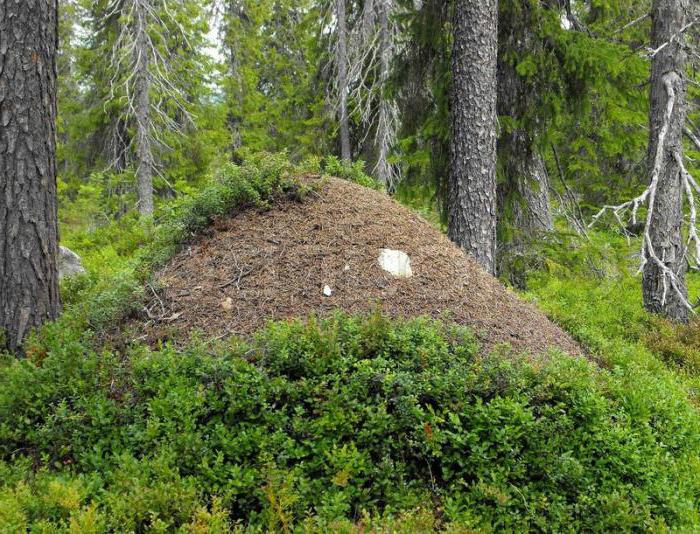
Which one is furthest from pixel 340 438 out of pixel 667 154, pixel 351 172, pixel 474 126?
pixel 667 154

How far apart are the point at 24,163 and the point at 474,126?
4604mm

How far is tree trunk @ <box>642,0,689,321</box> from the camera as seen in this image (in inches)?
267

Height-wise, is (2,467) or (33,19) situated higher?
(33,19)

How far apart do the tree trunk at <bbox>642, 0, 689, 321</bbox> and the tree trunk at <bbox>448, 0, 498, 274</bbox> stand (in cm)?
215

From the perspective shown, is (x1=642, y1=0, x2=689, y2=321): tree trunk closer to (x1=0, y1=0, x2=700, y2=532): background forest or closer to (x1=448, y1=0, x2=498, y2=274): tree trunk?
(x1=0, y1=0, x2=700, y2=532): background forest

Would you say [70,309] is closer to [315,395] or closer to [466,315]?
[315,395]

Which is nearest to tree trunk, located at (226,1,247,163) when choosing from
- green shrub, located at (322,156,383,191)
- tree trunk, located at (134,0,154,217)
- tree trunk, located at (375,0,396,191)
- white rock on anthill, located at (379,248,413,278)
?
tree trunk, located at (134,0,154,217)

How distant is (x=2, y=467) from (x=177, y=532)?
1.28 meters

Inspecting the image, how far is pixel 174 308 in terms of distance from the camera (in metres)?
4.61

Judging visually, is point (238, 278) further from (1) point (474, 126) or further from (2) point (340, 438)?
(1) point (474, 126)

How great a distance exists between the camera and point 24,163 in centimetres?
473

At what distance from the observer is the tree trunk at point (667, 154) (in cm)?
678

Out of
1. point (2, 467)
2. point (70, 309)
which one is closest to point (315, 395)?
point (2, 467)

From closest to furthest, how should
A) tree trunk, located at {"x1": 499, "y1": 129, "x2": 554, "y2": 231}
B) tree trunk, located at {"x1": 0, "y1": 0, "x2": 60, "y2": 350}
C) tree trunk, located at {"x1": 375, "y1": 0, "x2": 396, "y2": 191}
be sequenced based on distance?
tree trunk, located at {"x1": 0, "y1": 0, "x2": 60, "y2": 350} < tree trunk, located at {"x1": 499, "y1": 129, "x2": 554, "y2": 231} < tree trunk, located at {"x1": 375, "y1": 0, "x2": 396, "y2": 191}
